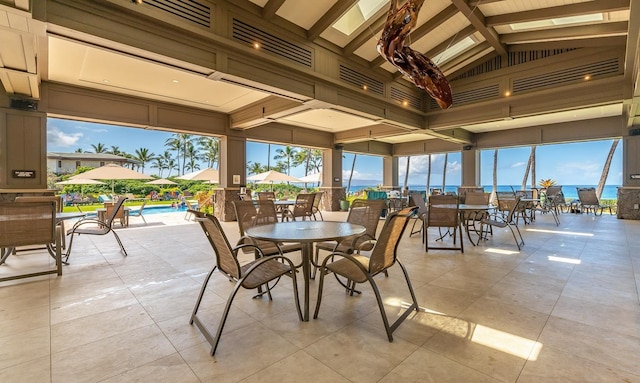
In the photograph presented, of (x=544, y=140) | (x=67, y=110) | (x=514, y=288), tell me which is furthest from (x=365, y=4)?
(x=544, y=140)

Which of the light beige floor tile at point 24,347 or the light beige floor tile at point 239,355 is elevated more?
the light beige floor tile at point 239,355

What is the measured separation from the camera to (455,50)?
647cm

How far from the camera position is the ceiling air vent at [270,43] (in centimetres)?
412

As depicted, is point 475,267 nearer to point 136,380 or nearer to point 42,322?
point 136,380

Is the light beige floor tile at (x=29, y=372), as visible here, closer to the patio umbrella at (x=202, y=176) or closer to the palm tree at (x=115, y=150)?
the patio umbrella at (x=202, y=176)

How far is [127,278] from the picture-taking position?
11.0 feet

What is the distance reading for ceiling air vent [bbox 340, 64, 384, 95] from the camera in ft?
18.9

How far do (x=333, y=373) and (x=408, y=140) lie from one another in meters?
13.1

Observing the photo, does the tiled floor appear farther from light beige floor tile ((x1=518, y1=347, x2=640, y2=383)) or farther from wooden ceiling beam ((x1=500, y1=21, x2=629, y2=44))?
wooden ceiling beam ((x1=500, y1=21, x2=629, y2=44))

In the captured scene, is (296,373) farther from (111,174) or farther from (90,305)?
(111,174)

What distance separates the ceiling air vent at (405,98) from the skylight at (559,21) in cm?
249

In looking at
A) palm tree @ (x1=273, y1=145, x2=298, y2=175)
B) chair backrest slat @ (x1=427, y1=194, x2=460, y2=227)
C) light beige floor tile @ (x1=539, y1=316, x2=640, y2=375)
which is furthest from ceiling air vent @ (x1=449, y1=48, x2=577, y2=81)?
palm tree @ (x1=273, y1=145, x2=298, y2=175)

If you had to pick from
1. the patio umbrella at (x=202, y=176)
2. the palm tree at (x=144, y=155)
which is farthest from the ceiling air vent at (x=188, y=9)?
the palm tree at (x=144, y=155)

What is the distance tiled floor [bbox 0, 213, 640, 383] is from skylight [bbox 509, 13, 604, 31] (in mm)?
4197
